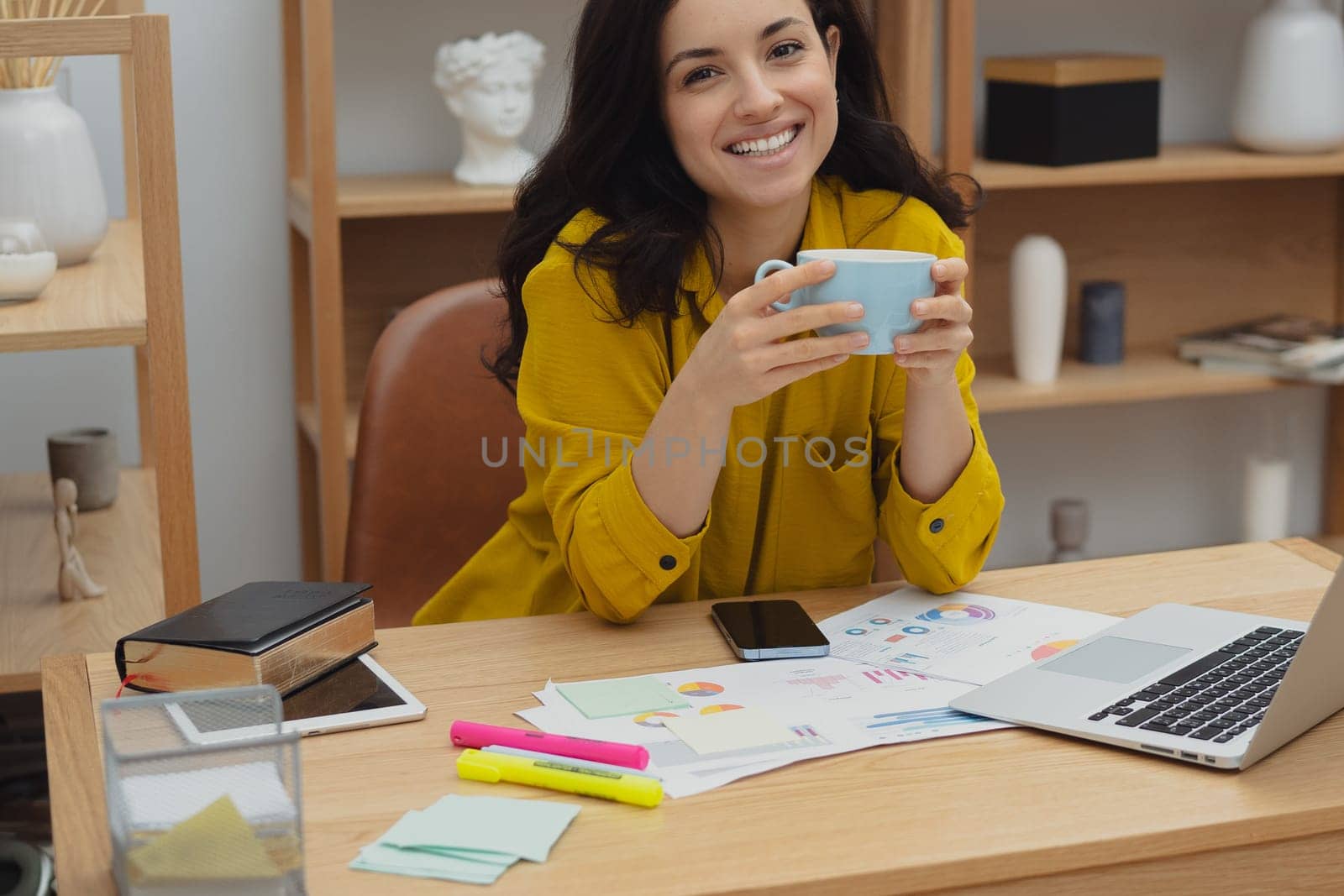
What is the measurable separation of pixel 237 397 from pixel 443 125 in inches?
22.5

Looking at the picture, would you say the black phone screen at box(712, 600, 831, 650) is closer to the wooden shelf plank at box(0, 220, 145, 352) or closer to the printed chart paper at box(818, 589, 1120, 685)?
the printed chart paper at box(818, 589, 1120, 685)

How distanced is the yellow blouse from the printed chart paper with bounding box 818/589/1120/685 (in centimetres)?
4

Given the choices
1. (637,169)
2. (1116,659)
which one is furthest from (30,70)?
(1116,659)

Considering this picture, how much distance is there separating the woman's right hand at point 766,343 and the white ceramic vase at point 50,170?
0.97 meters

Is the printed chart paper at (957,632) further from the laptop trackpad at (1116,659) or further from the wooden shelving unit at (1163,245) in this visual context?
the wooden shelving unit at (1163,245)

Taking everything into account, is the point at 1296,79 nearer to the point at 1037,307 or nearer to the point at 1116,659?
the point at 1037,307

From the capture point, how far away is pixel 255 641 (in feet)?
3.36

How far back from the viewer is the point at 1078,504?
2.91 m

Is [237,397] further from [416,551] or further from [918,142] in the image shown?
[918,142]

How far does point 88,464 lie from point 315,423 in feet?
1.29

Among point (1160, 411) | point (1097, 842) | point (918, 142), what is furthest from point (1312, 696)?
point (1160, 411)

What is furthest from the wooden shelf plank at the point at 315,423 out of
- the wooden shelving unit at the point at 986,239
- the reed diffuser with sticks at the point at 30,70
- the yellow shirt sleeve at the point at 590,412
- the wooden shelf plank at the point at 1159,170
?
the wooden shelf plank at the point at 1159,170

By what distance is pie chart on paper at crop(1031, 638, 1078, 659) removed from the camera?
1.15m

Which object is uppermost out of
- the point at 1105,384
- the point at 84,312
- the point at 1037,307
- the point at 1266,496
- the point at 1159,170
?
the point at 1159,170
